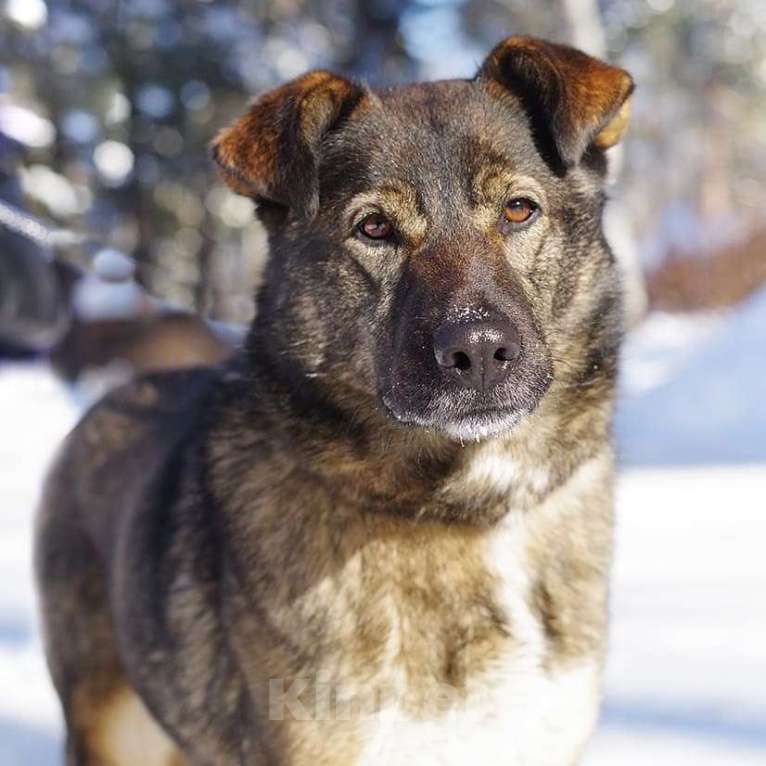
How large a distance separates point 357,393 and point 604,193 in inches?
32.1

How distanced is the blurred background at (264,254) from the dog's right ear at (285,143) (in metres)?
0.48

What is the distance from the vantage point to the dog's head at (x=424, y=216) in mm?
2270

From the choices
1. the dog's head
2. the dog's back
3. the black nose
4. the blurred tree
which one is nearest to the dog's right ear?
the dog's head

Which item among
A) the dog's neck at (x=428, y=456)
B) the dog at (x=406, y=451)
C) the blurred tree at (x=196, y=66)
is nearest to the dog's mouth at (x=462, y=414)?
the dog at (x=406, y=451)

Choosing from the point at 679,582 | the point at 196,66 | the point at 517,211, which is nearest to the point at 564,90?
the point at 517,211

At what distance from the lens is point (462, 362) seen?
6.80 ft

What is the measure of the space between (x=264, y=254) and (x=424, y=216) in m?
0.67

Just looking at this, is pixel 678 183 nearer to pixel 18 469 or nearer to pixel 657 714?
pixel 18 469

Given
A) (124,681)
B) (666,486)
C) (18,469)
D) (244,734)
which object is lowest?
(18,469)

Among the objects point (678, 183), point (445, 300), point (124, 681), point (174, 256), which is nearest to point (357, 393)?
point (445, 300)

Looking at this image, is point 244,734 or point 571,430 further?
point 571,430

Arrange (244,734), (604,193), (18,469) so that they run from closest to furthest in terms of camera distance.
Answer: (244,734)
(604,193)
(18,469)

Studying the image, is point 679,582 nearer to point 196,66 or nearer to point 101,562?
point 101,562

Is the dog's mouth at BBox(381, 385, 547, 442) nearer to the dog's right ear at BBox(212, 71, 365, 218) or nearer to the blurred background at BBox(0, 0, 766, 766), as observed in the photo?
the dog's right ear at BBox(212, 71, 365, 218)
